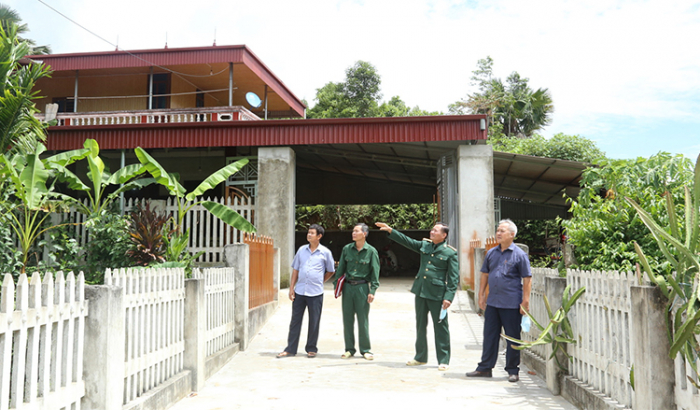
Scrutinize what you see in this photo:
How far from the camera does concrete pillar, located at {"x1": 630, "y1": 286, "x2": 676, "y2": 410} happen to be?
3719 millimetres

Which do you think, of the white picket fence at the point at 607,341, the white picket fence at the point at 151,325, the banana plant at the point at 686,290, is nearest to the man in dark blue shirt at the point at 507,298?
the white picket fence at the point at 607,341

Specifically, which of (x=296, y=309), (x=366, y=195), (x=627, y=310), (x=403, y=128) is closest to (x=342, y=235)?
(x=366, y=195)

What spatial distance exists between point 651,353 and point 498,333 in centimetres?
263

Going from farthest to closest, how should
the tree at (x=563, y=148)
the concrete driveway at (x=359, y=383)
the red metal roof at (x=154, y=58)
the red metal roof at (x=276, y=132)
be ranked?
the tree at (x=563, y=148) < the red metal roof at (x=154, y=58) < the red metal roof at (x=276, y=132) < the concrete driveway at (x=359, y=383)

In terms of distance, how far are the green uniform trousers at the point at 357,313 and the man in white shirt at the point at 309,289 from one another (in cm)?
36

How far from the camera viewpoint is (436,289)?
686cm

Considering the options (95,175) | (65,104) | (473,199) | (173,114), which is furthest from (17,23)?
(473,199)

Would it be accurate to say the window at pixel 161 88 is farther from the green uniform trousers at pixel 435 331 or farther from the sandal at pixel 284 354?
the green uniform trousers at pixel 435 331

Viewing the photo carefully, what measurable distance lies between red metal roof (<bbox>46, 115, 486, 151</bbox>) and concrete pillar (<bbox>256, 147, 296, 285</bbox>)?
36 cm

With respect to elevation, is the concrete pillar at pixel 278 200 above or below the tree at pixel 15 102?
below

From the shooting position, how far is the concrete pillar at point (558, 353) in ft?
18.3

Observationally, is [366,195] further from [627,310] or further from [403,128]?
[627,310]

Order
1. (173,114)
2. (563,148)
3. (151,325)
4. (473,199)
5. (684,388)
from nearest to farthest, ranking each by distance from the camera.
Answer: (684,388)
(151,325)
(473,199)
(173,114)
(563,148)

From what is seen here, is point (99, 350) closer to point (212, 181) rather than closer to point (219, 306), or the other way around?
point (219, 306)
